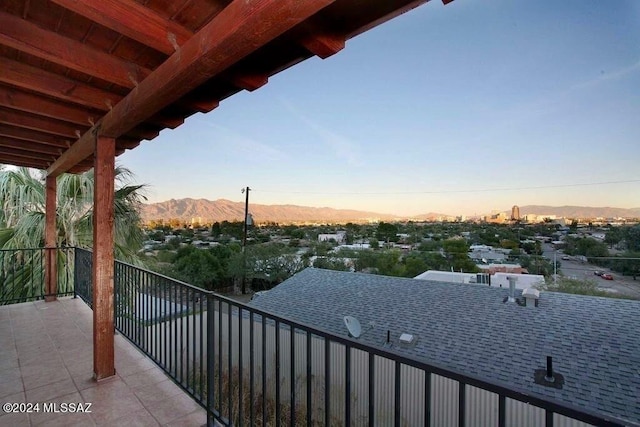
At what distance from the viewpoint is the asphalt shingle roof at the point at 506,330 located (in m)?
5.46

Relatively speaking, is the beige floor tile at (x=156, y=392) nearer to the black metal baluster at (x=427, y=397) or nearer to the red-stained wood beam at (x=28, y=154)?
the black metal baluster at (x=427, y=397)

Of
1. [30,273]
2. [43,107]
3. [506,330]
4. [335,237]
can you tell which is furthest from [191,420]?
[335,237]

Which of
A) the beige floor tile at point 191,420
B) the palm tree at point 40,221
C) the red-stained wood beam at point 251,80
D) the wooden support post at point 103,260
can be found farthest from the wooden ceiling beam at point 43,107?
the palm tree at point 40,221

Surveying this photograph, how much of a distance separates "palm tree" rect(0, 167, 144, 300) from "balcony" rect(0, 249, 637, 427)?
1074 millimetres

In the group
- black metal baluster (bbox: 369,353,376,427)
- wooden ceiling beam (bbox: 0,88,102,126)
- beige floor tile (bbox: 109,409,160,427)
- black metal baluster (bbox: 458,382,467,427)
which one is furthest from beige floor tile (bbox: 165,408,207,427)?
wooden ceiling beam (bbox: 0,88,102,126)

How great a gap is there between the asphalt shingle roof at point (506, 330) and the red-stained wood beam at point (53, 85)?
292cm

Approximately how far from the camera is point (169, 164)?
16.3 m

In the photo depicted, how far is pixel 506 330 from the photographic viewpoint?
718cm

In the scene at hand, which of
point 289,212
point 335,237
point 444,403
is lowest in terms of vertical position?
point 444,403

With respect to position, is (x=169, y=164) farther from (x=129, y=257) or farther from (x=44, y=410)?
(x=44, y=410)

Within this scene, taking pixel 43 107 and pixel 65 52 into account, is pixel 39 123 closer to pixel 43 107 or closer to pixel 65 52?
pixel 43 107

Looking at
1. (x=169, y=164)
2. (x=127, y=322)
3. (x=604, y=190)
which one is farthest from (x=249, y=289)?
(x=604, y=190)

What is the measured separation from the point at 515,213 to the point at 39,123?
32.0 metres

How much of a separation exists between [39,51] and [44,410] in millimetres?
2386
